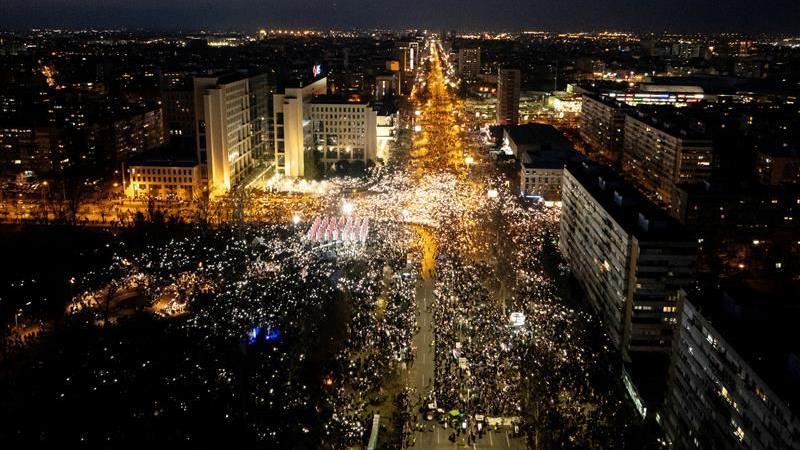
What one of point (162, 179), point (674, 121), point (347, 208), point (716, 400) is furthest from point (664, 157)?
point (716, 400)

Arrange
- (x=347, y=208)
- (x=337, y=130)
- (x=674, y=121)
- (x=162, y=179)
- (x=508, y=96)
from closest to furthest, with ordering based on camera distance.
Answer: (x=347, y=208)
(x=162, y=179)
(x=337, y=130)
(x=674, y=121)
(x=508, y=96)

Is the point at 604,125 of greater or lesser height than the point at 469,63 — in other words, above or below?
below

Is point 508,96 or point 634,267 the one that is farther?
point 508,96

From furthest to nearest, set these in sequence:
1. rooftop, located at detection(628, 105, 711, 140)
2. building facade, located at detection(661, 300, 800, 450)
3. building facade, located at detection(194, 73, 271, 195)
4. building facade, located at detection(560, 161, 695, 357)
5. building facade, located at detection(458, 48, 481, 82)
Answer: building facade, located at detection(458, 48, 481, 82), rooftop, located at detection(628, 105, 711, 140), building facade, located at detection(194, 73, 271, 195), building facade, located at detection(560, 161, 695, 357), building facade, located at detection(661, 300, 800, 450)

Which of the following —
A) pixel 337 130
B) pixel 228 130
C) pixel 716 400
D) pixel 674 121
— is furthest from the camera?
pixel 674 121

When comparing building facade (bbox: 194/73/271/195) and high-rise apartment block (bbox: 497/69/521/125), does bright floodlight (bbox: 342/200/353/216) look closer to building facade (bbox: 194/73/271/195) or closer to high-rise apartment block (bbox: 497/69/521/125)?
building facade (bbox: 194/73/271/195)

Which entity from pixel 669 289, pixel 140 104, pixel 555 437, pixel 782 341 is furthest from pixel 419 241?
pixel 140 104

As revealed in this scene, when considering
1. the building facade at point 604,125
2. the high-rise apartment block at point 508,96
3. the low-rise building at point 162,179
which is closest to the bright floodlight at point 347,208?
the low-rise building at point 162,179

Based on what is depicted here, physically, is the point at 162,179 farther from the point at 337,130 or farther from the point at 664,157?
the point at 664,157

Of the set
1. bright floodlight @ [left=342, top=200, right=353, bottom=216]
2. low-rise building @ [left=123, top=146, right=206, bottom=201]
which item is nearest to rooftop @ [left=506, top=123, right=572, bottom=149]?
bright floodlight @ [left=342, top=200, right=353, bottom=216]
